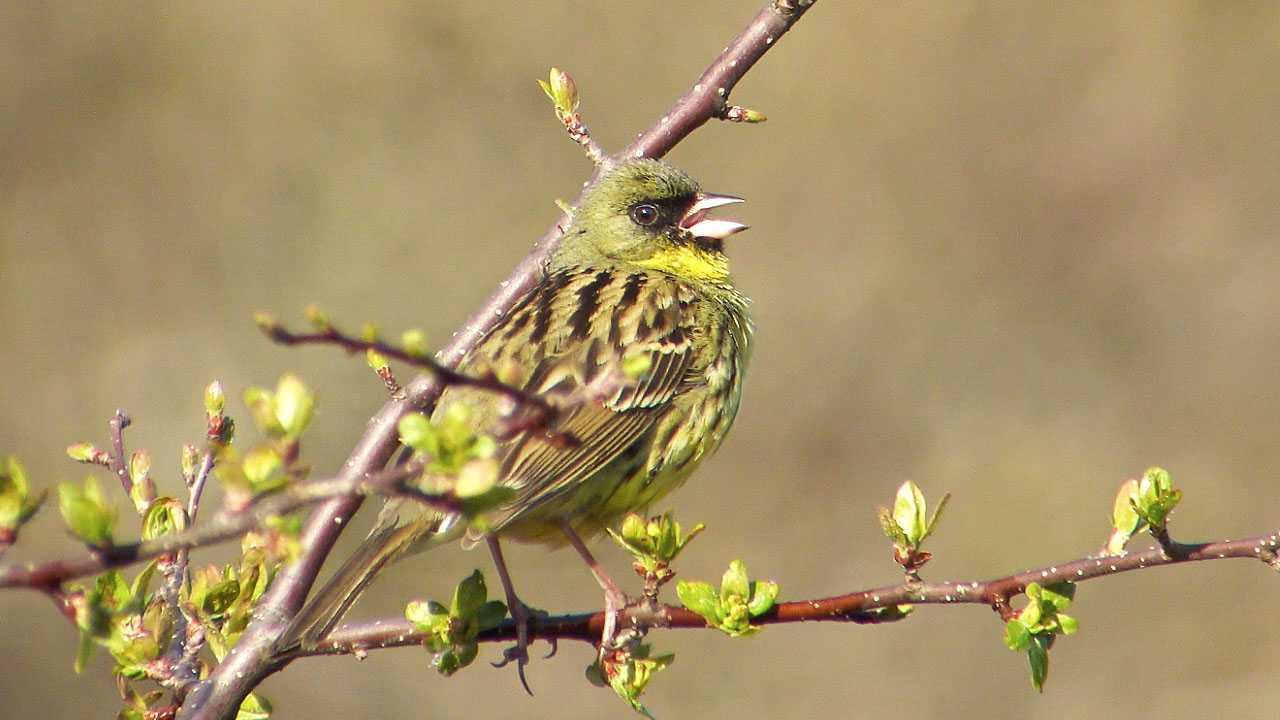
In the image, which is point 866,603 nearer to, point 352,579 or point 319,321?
point 352,579

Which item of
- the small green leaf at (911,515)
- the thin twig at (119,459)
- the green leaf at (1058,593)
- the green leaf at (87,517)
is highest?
the thin twig at (119,459)

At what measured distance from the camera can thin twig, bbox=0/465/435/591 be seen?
5.33ft

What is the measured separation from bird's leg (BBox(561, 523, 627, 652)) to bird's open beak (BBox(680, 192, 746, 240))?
124 centimetres

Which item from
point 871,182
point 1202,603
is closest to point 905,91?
point 871,182

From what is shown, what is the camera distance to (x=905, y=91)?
1025 centimetres

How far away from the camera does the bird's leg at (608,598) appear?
336cm

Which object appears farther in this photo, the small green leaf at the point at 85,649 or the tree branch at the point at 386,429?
the tree branch at the point at 386,429

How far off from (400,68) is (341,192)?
0.96 meters

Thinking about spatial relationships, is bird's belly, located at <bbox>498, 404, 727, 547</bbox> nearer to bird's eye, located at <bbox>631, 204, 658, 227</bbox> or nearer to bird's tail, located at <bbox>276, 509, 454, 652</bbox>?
bird's tail, located at <bbox>276, 509, 454, 652</bbox>

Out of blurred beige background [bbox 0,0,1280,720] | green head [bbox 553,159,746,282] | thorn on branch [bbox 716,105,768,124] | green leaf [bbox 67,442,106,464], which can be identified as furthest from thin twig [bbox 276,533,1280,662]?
blurred beige background [bbox 0,0,1280,720]

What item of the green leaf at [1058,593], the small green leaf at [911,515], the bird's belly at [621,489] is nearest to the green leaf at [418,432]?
the small green leaf at [911,515]

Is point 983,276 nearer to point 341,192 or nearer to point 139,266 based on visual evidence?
point 341,192

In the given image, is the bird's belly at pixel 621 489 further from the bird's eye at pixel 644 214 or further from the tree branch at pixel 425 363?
the tree branch at pixel 425 363

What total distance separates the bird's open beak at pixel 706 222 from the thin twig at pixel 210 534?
3251mm
